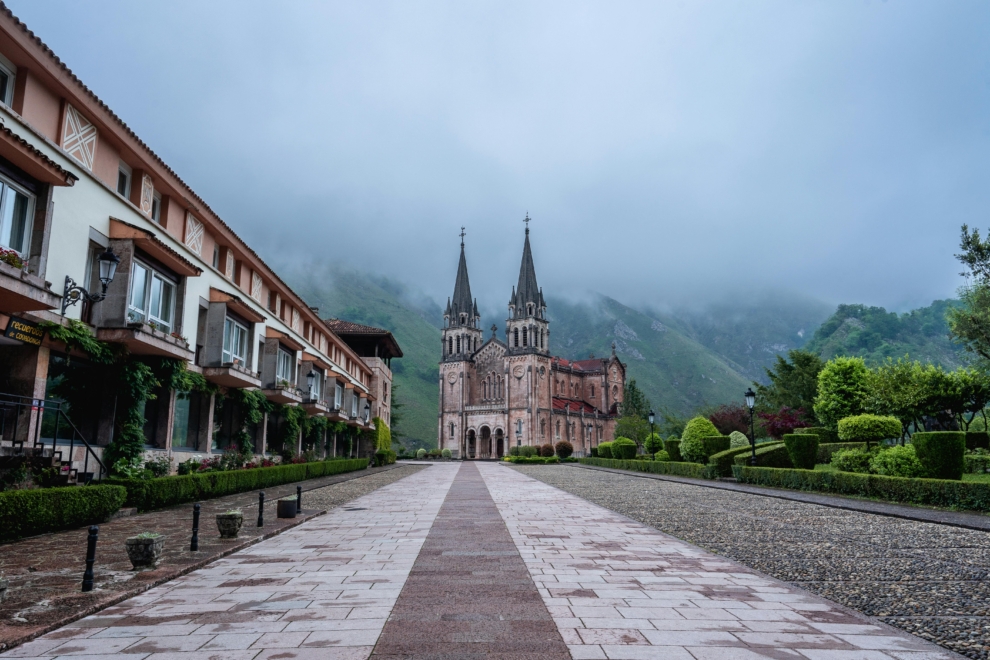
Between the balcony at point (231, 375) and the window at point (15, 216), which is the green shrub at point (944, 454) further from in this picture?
the window at point (15, 216)

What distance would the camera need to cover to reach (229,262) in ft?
80.6

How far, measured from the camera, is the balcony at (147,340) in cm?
1512

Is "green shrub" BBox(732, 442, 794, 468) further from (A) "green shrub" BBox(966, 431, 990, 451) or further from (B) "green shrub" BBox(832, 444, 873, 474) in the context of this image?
(A) "green shrub" BBox(966, 431, 990, 451)

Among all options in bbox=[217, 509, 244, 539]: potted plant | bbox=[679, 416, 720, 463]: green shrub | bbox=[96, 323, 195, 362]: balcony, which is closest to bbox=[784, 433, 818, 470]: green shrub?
bbox=[679, 416, 720, 463]: green shrub

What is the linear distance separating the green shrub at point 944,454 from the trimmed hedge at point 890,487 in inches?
33.2

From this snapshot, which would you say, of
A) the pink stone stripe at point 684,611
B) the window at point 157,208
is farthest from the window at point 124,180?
the pink stone stripe at point 684,611

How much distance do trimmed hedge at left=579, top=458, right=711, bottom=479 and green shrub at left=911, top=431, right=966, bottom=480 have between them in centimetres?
1272

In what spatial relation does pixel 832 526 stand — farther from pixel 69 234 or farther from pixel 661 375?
pixel 661 375

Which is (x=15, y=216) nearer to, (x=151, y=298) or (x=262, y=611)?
(x=151, y=298)

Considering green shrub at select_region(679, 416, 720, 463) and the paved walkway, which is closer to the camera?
the paved walkway

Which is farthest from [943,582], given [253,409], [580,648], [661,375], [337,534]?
[661,375]

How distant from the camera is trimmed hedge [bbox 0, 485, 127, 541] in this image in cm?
990

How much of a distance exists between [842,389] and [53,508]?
34803 millimetres

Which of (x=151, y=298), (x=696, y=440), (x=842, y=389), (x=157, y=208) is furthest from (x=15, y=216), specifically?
(x=842, y=389)
